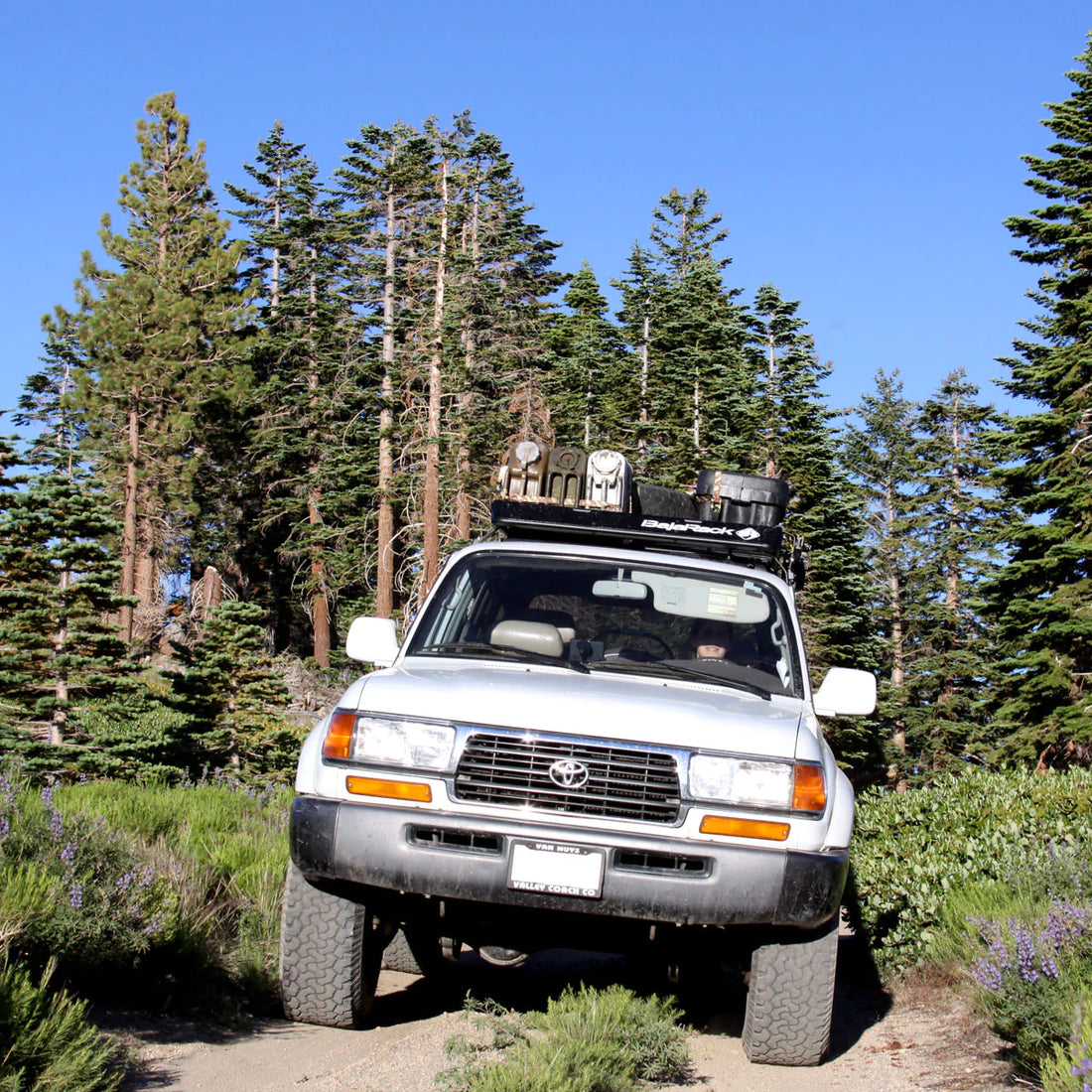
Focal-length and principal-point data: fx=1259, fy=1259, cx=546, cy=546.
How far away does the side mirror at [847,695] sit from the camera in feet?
18.8

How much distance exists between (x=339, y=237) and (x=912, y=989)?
3994 centimetres

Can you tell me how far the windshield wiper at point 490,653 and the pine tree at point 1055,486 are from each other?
1974 cm

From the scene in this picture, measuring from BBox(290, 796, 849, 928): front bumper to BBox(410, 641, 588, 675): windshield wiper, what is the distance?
108cm

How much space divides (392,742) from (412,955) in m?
2.23

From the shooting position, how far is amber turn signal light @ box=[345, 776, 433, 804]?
4785 millimetres

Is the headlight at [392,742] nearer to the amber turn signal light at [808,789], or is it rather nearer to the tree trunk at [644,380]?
the amber turn signal light at [808,789]

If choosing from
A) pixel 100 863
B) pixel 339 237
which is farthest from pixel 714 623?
pixel 339 237

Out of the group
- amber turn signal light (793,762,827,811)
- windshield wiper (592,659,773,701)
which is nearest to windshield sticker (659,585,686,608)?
windshield wiper (592,659,773,701)

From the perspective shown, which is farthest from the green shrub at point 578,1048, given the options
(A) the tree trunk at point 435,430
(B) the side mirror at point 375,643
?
(A) the tree trunk at point 435,430

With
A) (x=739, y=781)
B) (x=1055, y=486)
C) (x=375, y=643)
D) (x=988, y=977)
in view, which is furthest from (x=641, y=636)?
(x=1055, y=486)

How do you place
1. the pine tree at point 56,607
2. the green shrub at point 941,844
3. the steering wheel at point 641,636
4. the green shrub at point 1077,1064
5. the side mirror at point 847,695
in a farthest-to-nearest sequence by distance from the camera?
the pine tree at point 56,607
the green shrub at point 941,844
the steering wheel at point 641,636
the side mirror at point 847,695
the green shrub at point 1077,1064

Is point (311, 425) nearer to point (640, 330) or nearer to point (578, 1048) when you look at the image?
point (640, 330)

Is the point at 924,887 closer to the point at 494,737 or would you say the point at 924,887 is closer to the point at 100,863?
the point at 494,737

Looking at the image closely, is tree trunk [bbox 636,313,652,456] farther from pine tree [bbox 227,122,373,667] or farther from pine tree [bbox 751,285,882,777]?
pine tree [bbox 227,122,373,667]
